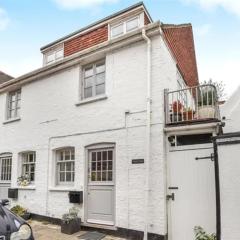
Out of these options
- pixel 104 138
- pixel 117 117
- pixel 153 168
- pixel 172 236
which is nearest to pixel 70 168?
pixel 104 138

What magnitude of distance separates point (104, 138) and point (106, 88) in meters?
1.67

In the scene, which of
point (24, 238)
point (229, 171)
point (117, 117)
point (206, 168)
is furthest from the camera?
point (117, 117)

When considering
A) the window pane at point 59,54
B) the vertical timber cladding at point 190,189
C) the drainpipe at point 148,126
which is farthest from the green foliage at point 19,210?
the window pane at point 59,54

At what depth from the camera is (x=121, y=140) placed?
9.61 m

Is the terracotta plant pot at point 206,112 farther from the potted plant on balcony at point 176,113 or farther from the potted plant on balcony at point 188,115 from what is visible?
the potted plant on balcony at point 176,113

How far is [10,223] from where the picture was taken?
4.70 metres

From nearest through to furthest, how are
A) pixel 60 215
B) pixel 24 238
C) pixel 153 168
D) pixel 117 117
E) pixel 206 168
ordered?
1. pixel 24 238
2. pixel 206 168
3. pixel 153 168
4. pixel 117 117
5. pixel 60 215

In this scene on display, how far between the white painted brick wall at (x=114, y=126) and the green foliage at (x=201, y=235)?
2.83 feet

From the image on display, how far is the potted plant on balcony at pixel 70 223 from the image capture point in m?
9.61

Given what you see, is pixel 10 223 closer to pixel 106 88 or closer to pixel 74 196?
pixel 74 196

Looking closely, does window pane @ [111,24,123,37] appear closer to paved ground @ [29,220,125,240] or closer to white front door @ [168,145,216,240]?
white front door @ [168,145,216,240]

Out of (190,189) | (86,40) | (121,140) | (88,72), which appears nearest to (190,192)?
(190,189)

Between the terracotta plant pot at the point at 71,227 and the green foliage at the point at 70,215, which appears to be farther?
the green foliage at the point at 70,215

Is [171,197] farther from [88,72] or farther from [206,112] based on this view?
[88,72]
